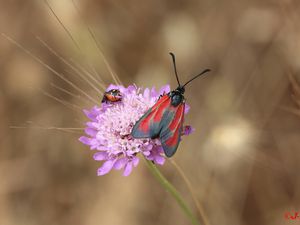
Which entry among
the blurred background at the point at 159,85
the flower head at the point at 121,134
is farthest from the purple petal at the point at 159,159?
the blurred background at the point at 159,85

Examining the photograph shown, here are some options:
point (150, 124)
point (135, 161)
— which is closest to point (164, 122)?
point (150, 124)

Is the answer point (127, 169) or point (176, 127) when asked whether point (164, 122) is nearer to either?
point (176, 127)

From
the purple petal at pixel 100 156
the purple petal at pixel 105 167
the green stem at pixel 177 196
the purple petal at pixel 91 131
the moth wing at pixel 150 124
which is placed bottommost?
the green stem at pixel 177 196

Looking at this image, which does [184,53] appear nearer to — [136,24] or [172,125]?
[136,24]

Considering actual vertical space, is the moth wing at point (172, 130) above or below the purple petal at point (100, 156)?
below

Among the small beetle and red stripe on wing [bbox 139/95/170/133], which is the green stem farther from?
the small beetle

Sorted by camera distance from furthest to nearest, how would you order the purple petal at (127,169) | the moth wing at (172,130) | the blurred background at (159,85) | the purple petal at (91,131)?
the blurred background at (159,85)
the purple petal at (91,131)
the purple petal at (127,169)
the moth wing at (172,130)

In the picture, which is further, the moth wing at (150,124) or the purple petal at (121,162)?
the purple petal at (121,162)

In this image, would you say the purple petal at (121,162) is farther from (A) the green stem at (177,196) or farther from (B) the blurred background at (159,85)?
(B) the blurred background at (159,85)

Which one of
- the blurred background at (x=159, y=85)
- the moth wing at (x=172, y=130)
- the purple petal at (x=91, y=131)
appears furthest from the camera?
the blurred background at (x=159, y=85)

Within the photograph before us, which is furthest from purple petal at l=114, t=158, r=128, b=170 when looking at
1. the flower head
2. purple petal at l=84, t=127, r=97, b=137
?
purple petal at l=84, t=127, r=97, b=137
